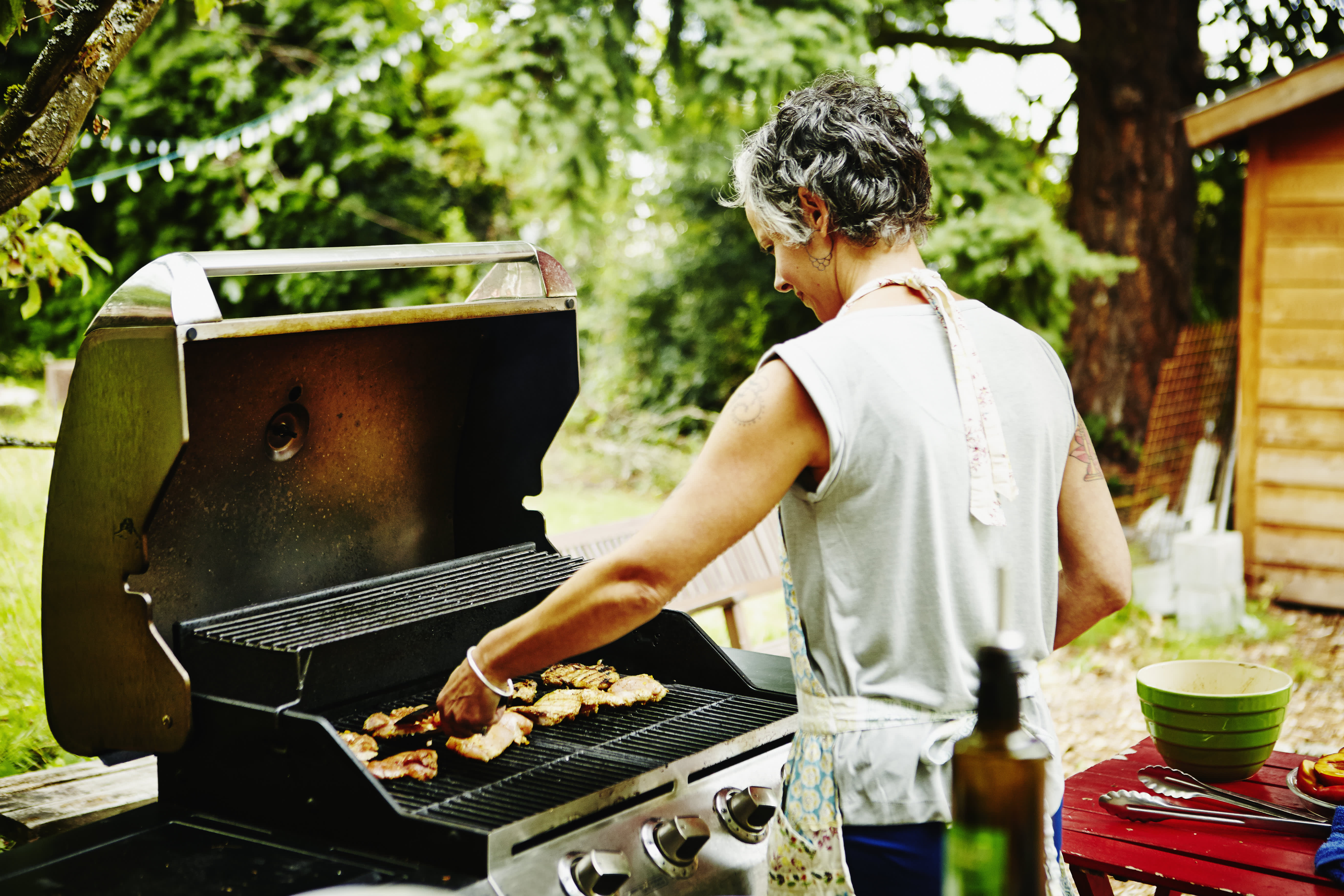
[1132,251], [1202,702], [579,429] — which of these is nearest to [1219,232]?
[1132,251]

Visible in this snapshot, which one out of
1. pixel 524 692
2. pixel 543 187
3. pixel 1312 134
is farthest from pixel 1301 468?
pixel 524 692

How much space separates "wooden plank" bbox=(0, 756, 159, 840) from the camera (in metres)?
2.11

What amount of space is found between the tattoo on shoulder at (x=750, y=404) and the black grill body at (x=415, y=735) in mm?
583

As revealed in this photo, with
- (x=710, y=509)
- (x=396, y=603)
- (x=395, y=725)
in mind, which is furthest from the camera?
(x=396, y=603)

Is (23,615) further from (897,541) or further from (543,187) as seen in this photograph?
(543,187)

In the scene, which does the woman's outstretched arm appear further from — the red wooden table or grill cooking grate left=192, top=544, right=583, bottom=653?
the red wooden table

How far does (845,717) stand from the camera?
150cm

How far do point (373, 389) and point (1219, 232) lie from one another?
9.46m

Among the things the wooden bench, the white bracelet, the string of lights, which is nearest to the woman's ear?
the white bracelet

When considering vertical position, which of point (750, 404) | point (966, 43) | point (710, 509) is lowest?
point (710, 509)

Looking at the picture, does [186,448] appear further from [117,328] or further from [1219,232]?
[1219,232]

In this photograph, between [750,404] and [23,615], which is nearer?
[750,404]

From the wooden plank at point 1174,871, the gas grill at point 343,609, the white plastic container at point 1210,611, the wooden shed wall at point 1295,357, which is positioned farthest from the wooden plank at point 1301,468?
the gas grill at point 343,609

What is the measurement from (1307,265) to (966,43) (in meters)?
3.22
